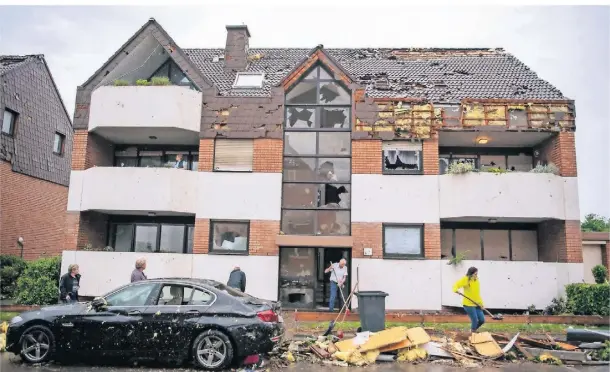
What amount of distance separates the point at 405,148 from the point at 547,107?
5.00m

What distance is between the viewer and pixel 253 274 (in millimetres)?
15258

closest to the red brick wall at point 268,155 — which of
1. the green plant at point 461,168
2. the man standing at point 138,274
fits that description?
the green plant at point 461,168

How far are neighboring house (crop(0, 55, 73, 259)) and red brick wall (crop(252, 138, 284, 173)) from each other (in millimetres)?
10845

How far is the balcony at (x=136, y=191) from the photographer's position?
50.4 ft

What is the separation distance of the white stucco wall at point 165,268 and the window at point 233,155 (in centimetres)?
309

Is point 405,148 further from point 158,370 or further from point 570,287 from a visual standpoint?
point 158,370

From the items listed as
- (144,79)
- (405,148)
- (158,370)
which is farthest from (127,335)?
(144,79)

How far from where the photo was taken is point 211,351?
781cm

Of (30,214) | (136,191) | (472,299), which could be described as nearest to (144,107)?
(136,191)

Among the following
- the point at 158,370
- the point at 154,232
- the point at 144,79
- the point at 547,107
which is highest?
the point at 144,79

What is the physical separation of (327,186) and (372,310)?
6.01 meters

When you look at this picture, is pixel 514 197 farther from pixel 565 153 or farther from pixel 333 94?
pixel 333 94

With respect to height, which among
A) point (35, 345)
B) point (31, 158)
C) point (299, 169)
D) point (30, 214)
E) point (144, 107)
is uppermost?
point (144, 107)

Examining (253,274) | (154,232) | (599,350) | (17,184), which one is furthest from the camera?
(17,184)
